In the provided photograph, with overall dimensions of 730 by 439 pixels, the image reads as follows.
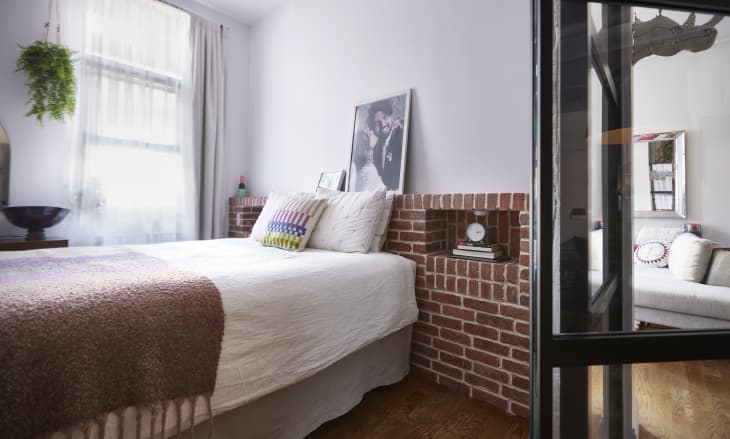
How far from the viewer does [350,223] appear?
1.97m

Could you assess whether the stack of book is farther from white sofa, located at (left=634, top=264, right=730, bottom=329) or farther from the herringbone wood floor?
white sofa, located at (left=634, top=264, right=730, bottom=329)

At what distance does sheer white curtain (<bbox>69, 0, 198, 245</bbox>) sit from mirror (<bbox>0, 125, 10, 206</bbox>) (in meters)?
0.36

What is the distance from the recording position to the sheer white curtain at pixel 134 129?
8.79 ft

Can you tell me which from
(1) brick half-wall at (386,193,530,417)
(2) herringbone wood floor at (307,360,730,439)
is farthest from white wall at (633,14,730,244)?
(1) brick half-wall at (386,193,530,417)

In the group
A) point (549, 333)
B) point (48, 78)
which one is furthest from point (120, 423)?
point (48, 78)

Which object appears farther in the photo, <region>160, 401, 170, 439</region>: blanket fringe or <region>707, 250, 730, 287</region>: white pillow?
<region>160, 401, 170, 439</region>: blanket fringe

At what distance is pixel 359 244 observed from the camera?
1.92 meters

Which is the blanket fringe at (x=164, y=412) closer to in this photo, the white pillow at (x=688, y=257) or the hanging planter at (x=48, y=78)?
the white pillow at (x=688, y=257)

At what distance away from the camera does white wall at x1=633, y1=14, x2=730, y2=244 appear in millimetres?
723

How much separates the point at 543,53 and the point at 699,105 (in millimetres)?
386

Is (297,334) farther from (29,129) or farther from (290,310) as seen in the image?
(29,129)

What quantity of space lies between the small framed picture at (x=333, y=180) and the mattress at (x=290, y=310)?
30.8 inches

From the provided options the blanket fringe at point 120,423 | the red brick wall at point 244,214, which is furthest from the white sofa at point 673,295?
the red brick wall at point 244,214

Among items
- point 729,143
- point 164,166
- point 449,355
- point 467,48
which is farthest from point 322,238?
point 164,166
